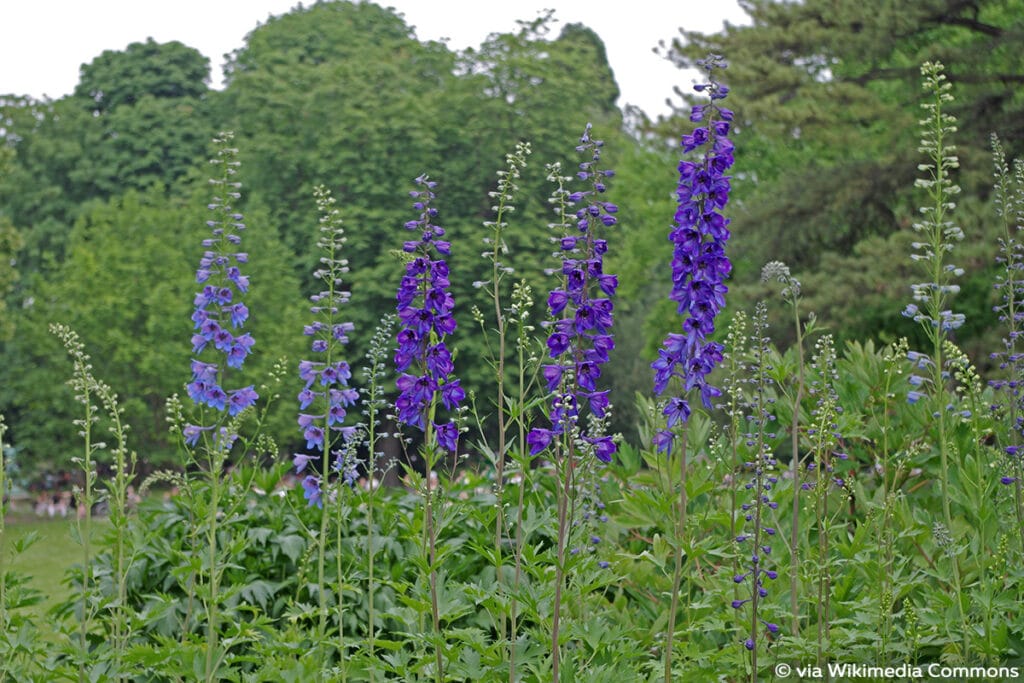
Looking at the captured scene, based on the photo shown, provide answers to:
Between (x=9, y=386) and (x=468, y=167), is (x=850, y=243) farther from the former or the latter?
(x=9, y=386)

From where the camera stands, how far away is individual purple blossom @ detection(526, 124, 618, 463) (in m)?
4.01

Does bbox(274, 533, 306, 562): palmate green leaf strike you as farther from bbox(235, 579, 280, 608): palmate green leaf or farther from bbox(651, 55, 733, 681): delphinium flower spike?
bbox(651, 55, 733, 681): delphinium flower spike

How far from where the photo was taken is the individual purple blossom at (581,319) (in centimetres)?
401

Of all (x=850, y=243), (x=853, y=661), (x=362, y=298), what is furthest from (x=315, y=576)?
(x=362, y=298)

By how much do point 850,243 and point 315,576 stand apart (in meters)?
15.6

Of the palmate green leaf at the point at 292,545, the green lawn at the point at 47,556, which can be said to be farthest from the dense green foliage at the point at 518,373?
the green lawn at the point at 47,556

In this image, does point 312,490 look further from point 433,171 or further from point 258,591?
point 433,171

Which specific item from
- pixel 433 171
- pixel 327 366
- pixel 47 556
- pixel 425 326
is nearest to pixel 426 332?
pixel 425 326

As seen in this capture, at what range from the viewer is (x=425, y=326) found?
4.18 meters

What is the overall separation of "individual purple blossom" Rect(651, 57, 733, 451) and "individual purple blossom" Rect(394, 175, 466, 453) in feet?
2.60

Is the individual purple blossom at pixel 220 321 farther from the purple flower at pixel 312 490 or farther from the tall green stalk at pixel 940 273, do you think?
the tall green stalk at pixel 940 273

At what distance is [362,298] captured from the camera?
26.7m

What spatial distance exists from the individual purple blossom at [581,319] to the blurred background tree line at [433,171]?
1350cm

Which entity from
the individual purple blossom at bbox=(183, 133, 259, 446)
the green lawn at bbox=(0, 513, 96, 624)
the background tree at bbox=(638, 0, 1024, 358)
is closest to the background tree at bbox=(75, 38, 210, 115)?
the green lawn at bbox=(0, 513, 96, 624)
